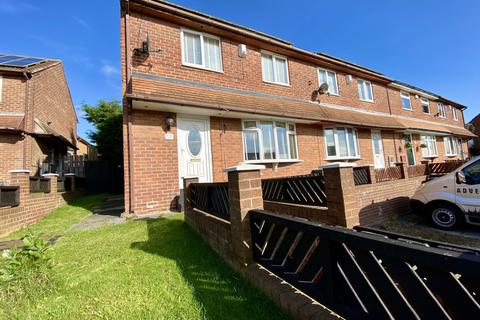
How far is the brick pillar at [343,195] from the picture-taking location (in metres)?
3.61

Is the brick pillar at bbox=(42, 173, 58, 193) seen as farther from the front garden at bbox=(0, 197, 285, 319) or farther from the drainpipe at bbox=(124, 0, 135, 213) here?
the front garden at bbox=(0, 197, 285, 319)

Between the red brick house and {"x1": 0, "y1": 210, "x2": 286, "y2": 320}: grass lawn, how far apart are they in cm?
791

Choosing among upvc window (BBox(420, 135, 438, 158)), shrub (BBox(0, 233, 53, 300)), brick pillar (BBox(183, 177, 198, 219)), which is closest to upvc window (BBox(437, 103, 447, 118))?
upvc window (BBox(420, 135, 438, 158))

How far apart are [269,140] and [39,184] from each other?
820 centimetres

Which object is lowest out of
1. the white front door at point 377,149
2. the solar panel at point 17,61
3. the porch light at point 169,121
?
the white front door at point 377,149

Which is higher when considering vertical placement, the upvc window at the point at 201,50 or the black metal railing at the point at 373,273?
the upvc window at the point at 201,50

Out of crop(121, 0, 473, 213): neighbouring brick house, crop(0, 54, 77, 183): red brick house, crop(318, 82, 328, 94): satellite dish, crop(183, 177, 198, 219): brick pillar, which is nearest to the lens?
crop(183, 177, 198, 219): brick pillar

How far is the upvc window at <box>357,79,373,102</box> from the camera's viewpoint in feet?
48.4

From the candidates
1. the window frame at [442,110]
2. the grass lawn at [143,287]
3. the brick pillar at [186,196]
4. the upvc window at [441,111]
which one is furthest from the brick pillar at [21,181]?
the upvc window at [441,111]

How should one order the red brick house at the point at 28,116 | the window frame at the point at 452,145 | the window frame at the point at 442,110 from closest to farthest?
the red brick house at the point at 28,116 → the window frame at the point at 452,145 → the window frame at the point at 442,110

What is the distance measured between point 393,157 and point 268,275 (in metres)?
15.0

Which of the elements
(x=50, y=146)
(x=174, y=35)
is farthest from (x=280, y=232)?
(x=50, y=146)

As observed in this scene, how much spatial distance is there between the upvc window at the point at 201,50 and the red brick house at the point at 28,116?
755 cm

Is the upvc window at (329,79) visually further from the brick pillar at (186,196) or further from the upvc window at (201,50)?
the brick pillar at (186,196)
